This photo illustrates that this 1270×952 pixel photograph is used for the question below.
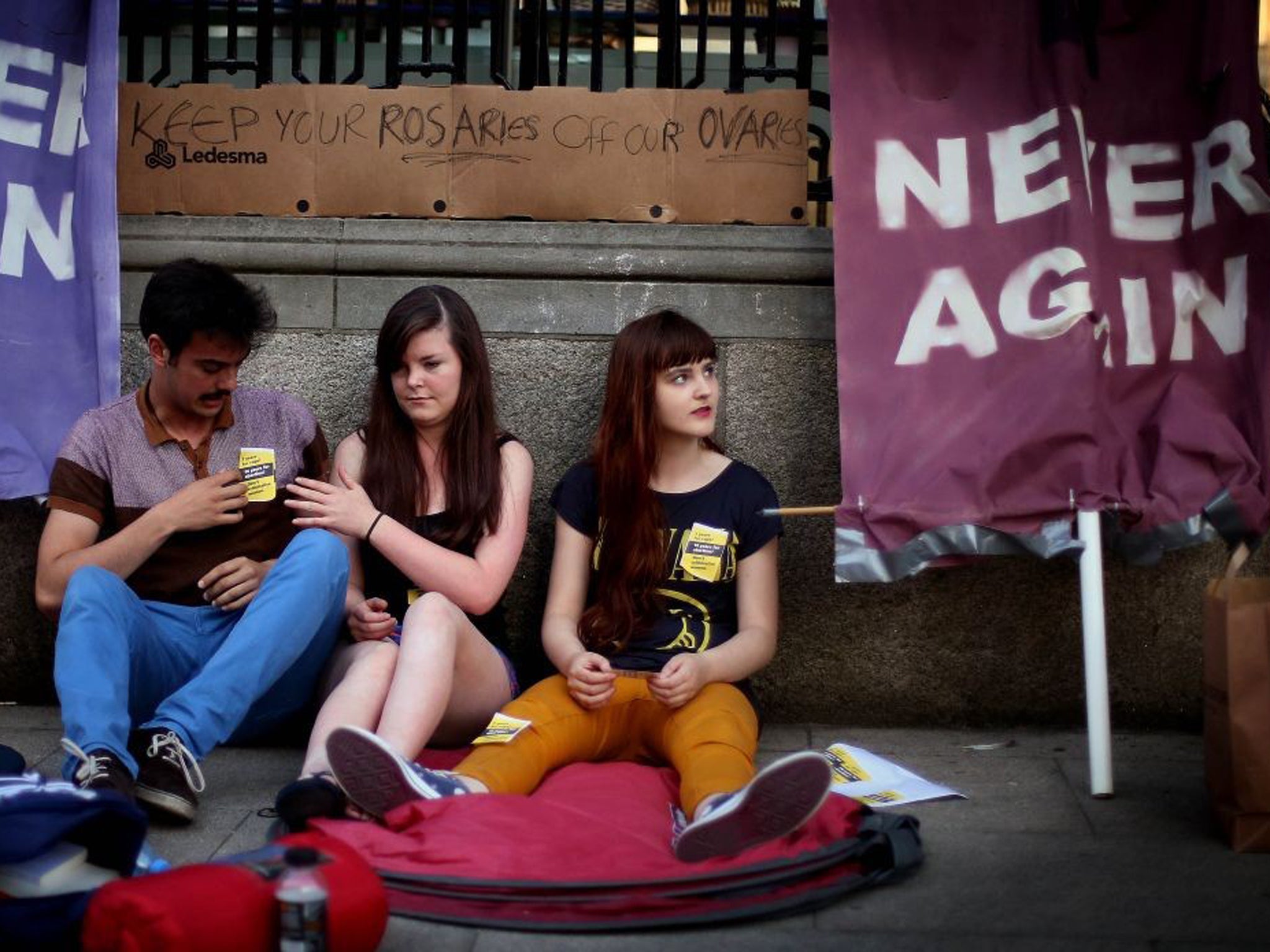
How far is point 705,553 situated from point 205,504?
1.27 metres

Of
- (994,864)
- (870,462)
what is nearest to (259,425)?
(870,462)

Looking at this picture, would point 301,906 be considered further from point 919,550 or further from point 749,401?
point 749,401

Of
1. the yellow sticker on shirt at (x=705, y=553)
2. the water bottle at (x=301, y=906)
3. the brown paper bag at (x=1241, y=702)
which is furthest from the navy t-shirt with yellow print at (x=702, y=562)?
the water bottle at (x=301, y=906)

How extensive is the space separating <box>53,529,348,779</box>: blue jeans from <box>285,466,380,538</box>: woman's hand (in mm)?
87

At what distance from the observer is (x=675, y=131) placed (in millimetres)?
4750

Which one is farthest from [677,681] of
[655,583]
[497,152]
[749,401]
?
[497,152]

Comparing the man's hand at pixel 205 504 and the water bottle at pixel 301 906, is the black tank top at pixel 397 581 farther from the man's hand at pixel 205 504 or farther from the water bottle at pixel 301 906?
the water bottle at pixel 301 906

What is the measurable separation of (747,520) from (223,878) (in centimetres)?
196

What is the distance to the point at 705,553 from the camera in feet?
14.0

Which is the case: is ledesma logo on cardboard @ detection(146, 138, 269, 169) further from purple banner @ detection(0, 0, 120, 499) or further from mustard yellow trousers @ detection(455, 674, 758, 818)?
mustard yellow trousers @ detection(455, 674, 758, 818)

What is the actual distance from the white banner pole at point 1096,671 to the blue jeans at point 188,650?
1831mm

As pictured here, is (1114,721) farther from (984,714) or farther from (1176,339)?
(1176,339)

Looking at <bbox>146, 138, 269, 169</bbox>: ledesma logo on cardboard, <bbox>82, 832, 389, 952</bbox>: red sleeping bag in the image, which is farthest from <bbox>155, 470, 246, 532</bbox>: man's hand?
<bbox>82, 832, 389, 952</bbox>: red sleeping bag

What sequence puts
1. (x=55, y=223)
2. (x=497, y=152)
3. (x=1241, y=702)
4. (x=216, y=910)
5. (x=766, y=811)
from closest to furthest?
(x=216, y=910) < (x=766, y=811) < (x=1241, y=702) < (x=55, y=223) < (x=497, y=152)
